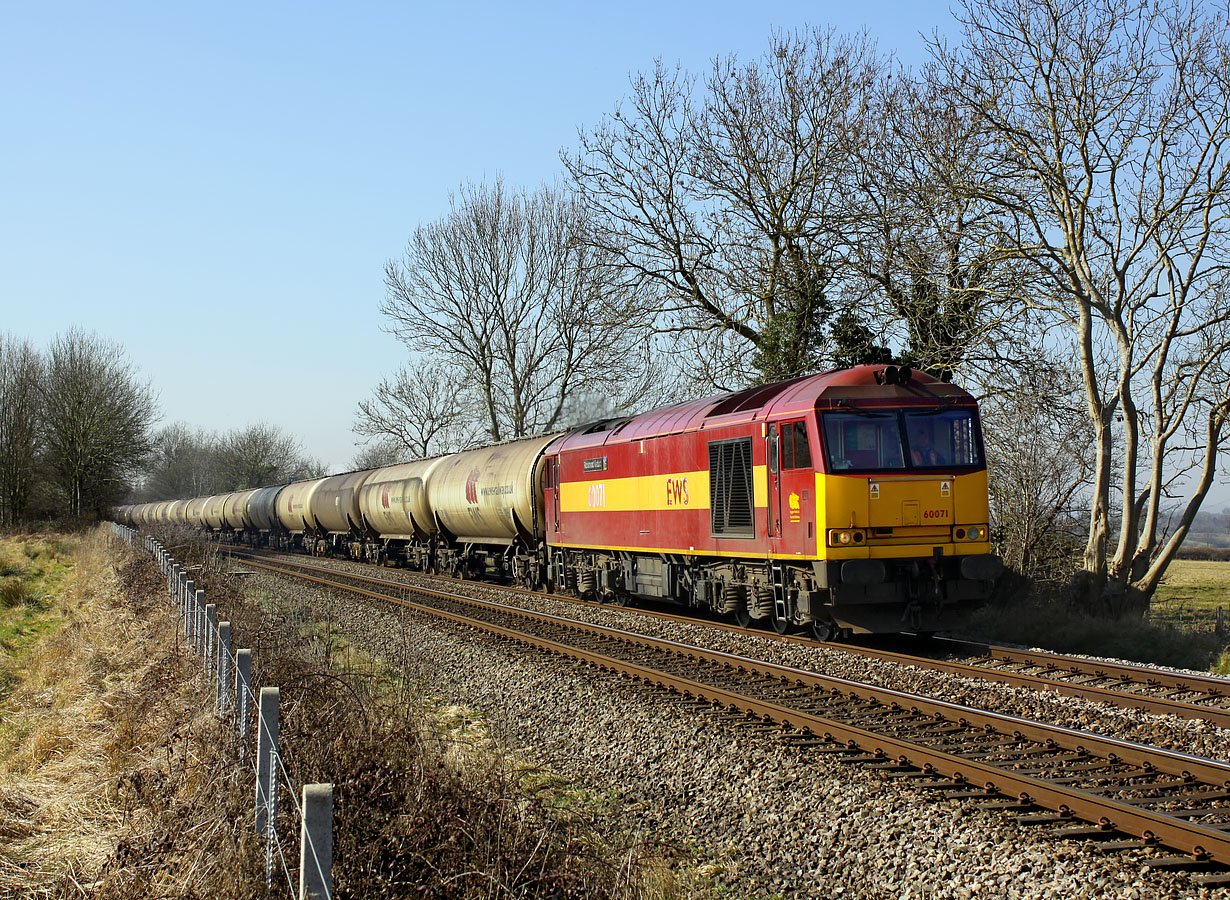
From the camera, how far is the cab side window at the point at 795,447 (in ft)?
40.4

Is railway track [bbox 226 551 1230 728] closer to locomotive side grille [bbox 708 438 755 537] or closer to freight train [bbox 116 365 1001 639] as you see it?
freight train [bbox 116 365 1001 639]

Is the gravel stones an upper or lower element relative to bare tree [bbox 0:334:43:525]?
lower

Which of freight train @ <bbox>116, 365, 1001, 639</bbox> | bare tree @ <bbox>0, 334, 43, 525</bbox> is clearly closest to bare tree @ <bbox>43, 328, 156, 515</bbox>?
bare tree @ <bbox>0, 334, 43, 525</bbox>

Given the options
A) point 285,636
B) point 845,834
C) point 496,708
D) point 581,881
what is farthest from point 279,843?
point 285,636

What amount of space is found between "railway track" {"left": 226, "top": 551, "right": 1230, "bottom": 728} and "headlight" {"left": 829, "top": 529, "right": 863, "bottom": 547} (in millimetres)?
1339

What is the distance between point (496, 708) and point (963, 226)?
11.8m

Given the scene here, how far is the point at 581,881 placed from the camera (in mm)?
5020

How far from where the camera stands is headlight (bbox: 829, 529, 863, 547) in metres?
11.9

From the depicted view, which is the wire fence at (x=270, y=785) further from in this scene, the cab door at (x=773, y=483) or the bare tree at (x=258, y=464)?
the bare tree at (x=258, y=464)

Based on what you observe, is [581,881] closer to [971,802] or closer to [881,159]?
[971,802]

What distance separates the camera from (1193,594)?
29.0 metres

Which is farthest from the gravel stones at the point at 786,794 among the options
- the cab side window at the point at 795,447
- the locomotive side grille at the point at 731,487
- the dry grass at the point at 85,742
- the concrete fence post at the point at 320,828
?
the dry grass at the point at 85,742

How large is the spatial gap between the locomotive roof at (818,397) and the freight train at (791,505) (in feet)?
0.08

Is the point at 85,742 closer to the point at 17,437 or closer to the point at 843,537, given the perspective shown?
the point at 843,537
